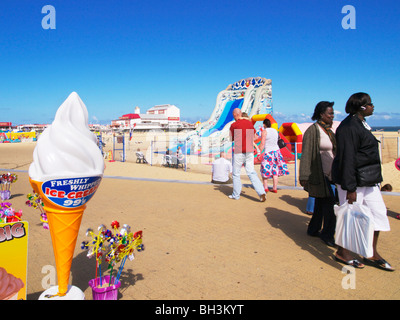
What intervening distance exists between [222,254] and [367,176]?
1.74 meters

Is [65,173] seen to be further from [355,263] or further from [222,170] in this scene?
[222,170]

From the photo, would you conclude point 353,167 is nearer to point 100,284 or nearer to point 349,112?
point 349,112

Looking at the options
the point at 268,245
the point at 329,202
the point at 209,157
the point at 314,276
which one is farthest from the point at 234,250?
the point at 209,157

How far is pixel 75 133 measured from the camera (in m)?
2.07

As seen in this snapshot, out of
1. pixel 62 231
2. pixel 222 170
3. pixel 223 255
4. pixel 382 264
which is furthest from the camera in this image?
pixel 222 170

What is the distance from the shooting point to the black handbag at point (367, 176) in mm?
2980

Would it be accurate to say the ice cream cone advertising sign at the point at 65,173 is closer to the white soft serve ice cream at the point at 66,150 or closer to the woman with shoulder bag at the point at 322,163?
the white soft serve ice cream at the point at 66,150

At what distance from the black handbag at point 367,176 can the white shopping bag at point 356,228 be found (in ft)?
0.76

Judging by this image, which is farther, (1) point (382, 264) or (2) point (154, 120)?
(2) point (154, 120)

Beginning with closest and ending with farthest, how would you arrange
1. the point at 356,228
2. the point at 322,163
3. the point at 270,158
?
the point at 356,228
the point at 322,163
the point at 270,158

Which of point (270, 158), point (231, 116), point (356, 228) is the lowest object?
point (356, 228)

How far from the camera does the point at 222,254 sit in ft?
11.3

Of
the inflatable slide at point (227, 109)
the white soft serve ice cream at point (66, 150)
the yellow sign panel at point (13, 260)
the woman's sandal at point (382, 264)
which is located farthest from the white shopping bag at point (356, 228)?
the inflatable slide at point (227, 109)

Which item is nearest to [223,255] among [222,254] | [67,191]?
[222,254]
